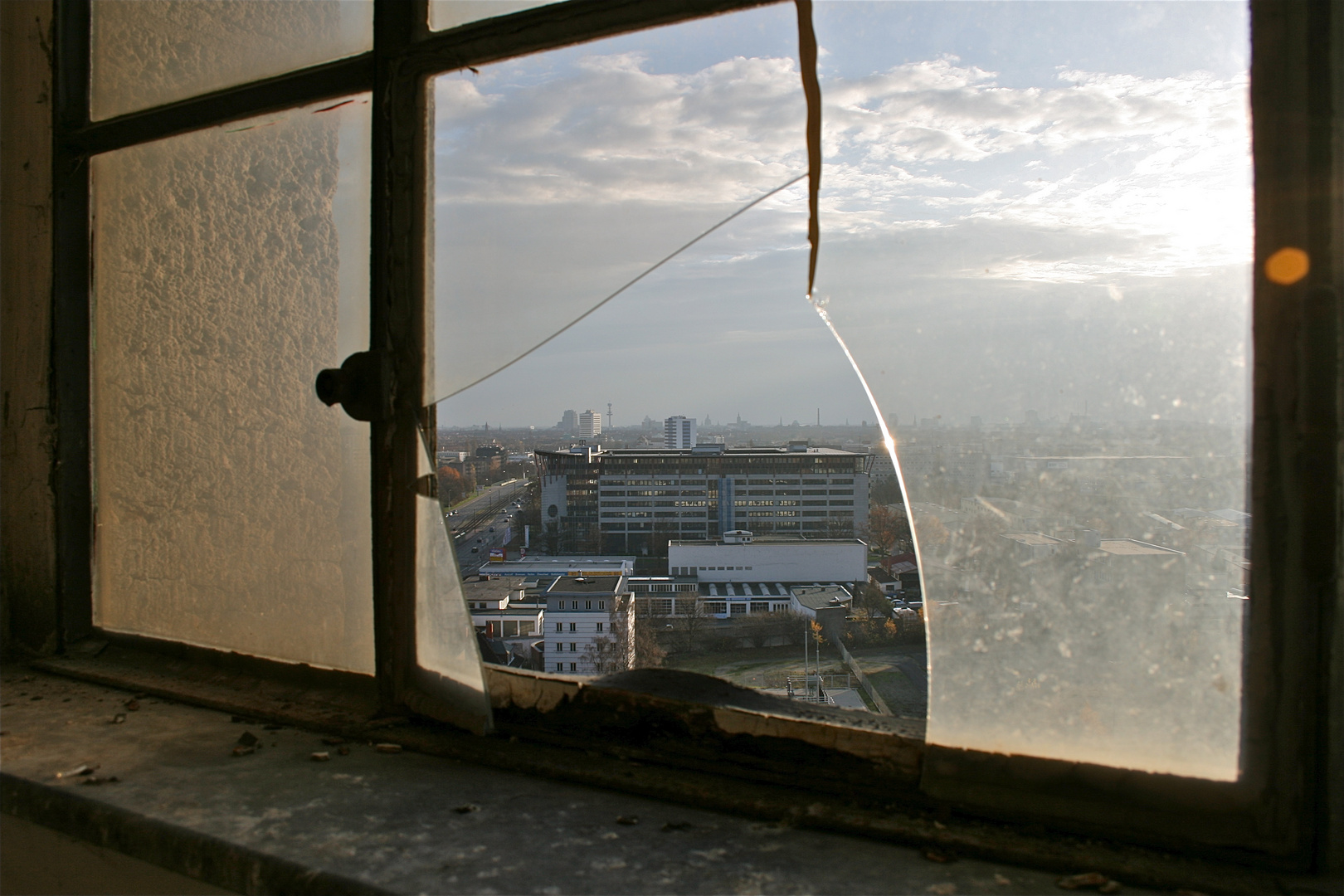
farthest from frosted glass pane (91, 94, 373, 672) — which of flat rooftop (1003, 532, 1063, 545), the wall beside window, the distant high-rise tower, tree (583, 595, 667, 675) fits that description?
flat rooftop (1003, 532, 1063, 545)

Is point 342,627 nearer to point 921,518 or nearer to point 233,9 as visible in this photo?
point 921,518

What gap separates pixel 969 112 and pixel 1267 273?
0.34 meters

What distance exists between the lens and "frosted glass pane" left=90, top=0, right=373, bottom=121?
1.29 m

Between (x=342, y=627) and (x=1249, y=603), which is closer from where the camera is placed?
(x=1249, y=603)

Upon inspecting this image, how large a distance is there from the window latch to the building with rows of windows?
283 millimetres

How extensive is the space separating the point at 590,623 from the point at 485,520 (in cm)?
29

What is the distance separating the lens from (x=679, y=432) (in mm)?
1231

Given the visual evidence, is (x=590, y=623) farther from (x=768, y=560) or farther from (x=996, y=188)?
(x=996, y=188)

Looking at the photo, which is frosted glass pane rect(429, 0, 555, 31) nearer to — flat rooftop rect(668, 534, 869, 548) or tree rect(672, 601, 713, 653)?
flat rooftop rect(668, 534, 869, 548)

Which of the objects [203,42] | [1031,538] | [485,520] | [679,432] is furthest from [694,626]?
[203,42]

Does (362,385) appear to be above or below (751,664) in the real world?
above

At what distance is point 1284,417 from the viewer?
0.69 m

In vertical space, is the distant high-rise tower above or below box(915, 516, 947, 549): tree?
above

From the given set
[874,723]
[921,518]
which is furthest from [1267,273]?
[874,723]
